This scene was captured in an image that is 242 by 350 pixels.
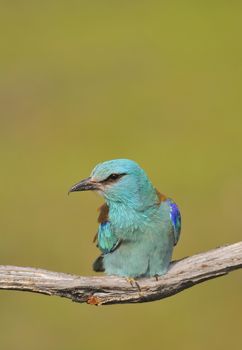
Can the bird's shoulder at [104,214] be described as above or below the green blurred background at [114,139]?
below

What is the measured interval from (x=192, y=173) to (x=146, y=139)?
1673mm

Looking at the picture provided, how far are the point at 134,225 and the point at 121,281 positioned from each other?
0.41 metres

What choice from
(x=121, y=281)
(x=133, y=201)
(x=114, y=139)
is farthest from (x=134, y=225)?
(x=114, y=139)

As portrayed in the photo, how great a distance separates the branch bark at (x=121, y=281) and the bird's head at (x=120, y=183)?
40cm

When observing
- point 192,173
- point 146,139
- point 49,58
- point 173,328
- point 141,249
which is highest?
point 49,58

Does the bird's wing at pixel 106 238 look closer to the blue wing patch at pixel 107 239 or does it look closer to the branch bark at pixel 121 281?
the blue wing patch at pixel 107 239

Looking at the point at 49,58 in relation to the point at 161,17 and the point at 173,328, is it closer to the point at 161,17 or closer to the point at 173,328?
the point at 161,17

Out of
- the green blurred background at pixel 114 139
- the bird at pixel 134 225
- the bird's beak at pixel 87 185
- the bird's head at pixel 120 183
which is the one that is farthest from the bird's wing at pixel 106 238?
the green blurred background at pixel 114 139

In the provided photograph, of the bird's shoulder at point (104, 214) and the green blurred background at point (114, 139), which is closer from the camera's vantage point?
the bird's shoulder at point (104, 214)

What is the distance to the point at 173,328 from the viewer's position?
9727 mm

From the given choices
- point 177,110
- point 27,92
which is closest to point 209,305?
point 177,110

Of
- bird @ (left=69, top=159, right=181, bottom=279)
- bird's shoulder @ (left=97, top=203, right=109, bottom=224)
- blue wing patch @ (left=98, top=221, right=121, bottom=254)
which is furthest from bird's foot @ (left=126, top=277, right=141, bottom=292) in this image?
bird's shoulder @ (left=97, top=203, right=109, bottom=224)

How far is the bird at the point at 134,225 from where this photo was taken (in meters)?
5.56

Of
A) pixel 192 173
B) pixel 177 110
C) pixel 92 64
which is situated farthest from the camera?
pixel 92 64
